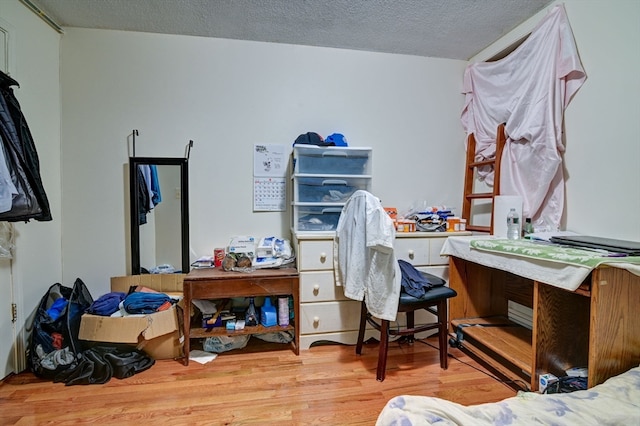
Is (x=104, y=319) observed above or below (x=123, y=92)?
below

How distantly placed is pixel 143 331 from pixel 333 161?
5.59ft

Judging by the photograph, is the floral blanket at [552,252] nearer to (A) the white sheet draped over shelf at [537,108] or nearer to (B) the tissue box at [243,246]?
(A) the white sheet draped over shelf at [537,108]

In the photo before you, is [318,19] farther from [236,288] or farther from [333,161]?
[236,288]

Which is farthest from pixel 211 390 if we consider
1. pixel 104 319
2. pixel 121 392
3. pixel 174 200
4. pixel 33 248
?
pixel 33 248

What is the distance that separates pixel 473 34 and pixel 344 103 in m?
1.11

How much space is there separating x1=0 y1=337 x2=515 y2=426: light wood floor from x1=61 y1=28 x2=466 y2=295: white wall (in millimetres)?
855

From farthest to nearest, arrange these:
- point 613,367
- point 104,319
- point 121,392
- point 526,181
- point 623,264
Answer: point 526,181, point 104,319, point 121,392, point 613,367, point 623,264

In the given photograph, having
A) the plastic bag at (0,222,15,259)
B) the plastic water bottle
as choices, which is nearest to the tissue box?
the plastic bag at (0,222,15,259)

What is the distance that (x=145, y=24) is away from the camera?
2207 mm

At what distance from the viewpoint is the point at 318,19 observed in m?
2.15

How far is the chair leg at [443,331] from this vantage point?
1.88 metres

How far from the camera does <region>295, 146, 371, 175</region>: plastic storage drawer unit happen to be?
2.25m

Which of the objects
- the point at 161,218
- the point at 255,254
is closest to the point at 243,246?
the point at 255,254

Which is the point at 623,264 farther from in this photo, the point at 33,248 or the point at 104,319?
the point at 33,248
